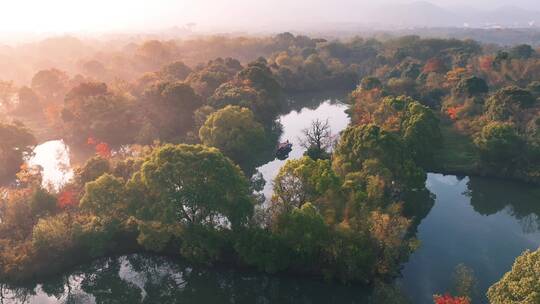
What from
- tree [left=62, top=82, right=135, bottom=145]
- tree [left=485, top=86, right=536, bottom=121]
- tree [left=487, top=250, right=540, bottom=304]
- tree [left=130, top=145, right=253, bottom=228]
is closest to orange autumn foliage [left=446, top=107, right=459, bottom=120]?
tree [left=485, top=86, right=536, bottom=121]

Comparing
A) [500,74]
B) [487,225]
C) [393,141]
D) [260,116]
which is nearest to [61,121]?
[260,116]

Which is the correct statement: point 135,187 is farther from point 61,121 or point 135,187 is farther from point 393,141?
point 61,121

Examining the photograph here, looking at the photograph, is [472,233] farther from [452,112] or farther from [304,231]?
[452,112]

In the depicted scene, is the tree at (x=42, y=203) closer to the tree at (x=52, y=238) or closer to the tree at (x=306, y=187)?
the tree at (x=52, y=238)

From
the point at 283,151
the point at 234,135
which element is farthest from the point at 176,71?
the point at 234,135

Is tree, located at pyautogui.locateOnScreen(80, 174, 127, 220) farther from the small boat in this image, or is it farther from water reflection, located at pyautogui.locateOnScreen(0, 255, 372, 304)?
the small boat
